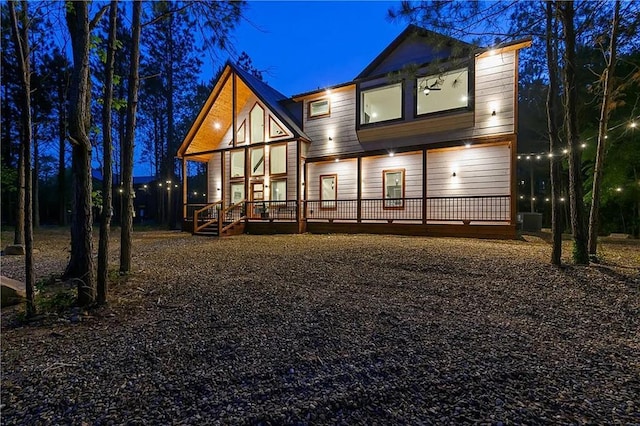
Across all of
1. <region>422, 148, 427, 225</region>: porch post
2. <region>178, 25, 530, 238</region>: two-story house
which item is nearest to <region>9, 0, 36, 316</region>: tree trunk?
<region>178, 25, 530, 238</region>: two-story house

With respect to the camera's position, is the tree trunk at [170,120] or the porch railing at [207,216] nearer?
the porch railing at [207,216]

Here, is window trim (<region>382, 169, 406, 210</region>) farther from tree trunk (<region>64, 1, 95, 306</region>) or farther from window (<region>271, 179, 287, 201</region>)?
tree trunk (<region>64, 1, 95, 306</region>)

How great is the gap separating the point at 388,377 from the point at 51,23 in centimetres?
613

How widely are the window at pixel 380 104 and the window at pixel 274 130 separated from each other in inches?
152

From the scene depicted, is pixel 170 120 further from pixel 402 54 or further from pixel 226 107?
pixel 402 54

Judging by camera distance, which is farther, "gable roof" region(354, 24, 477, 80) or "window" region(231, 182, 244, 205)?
"window" region(231, 182, 244, 205)

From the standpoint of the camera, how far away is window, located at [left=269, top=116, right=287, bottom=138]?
1375 centimetres

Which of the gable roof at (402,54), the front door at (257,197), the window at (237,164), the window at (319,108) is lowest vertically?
the front door at (257,197)

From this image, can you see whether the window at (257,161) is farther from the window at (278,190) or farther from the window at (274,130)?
the window at (274,130)

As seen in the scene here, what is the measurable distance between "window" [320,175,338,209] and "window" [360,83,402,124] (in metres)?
2.89

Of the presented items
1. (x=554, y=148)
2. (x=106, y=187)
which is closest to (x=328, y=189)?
(x=554, y=148)

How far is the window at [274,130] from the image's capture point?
13.8 metres

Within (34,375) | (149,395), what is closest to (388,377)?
(149,395)

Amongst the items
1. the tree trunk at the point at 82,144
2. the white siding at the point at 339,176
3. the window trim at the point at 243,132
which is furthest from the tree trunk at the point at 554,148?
the window trim at the point at 243,132
